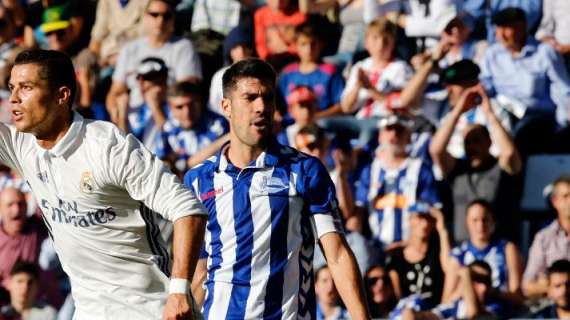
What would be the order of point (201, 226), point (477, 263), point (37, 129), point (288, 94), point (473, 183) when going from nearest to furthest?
point (201, 226) → point (37, 129) → point (477, 263) → point (473, 183) → point (288, 94)

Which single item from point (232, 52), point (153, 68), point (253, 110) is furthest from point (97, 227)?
point (232, 52)

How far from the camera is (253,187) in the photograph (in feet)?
20.5

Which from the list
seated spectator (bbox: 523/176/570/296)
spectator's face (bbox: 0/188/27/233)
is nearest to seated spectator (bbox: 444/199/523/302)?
seated spectator (bbox: 523/176/570/296)

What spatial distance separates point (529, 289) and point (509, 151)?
111cm

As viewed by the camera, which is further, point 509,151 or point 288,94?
point 288,94

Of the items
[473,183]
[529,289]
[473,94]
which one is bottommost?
[529,289]

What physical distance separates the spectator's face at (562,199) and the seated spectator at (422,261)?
0.84 m

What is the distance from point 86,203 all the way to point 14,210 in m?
Result: 5.37

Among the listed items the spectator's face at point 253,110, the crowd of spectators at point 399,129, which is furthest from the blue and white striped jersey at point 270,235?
the crowd of spectators at point 399,129

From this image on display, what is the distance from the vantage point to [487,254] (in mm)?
9570

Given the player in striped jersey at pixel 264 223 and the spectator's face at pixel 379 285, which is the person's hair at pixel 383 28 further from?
the player in striped jersey at pixel 264 223

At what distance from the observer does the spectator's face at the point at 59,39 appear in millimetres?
12641

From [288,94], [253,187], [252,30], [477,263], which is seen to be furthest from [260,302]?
[252,30]

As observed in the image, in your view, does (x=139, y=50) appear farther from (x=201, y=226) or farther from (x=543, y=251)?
(x=201, y=226)
